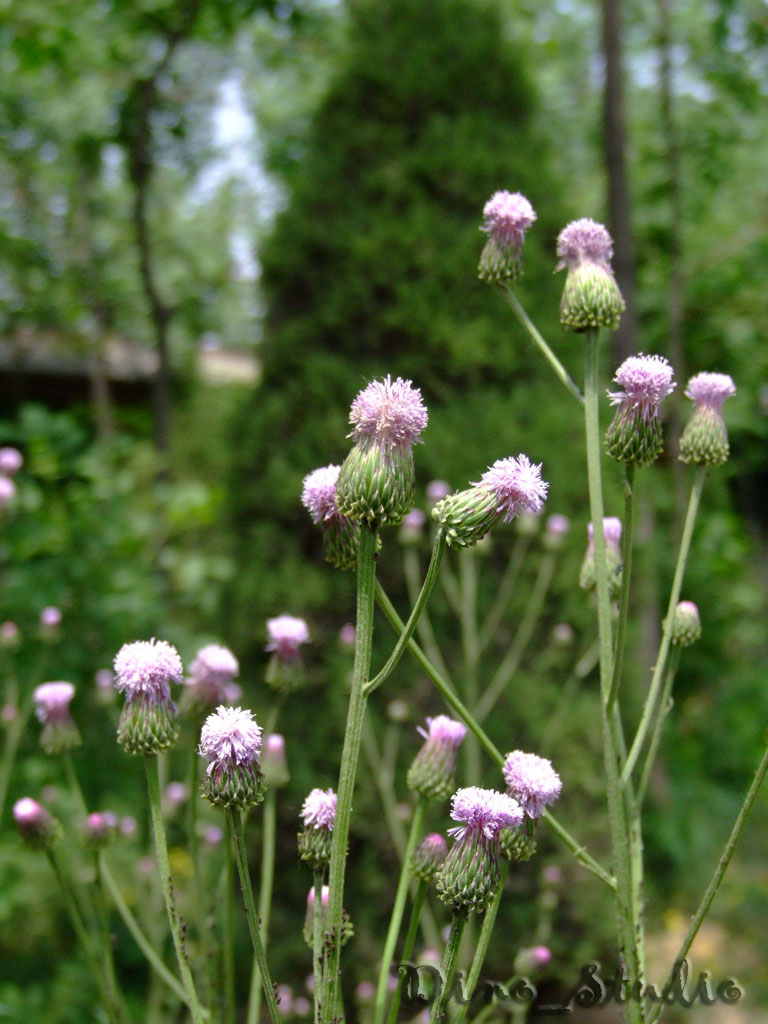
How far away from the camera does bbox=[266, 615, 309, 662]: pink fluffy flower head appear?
1.52 m

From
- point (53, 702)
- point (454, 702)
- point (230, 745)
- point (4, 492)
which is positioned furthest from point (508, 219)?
point (4, 492)

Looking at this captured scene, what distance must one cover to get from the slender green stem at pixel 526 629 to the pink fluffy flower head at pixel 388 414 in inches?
80.1

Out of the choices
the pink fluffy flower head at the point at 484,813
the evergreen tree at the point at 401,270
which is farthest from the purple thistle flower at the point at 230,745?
the evergreen tree at the point at 401,270

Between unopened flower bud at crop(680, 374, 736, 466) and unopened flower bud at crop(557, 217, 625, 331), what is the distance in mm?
204

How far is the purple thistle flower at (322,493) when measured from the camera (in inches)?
45.5

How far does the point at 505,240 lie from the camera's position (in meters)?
1.41

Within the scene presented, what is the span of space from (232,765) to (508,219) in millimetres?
864

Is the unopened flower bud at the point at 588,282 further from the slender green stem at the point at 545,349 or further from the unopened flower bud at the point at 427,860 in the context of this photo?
the unopened flower bud at the point at 427,860

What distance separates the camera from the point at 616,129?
5.08 meters

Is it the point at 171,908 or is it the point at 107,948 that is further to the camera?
the point at 107,948

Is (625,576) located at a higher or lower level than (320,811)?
higher

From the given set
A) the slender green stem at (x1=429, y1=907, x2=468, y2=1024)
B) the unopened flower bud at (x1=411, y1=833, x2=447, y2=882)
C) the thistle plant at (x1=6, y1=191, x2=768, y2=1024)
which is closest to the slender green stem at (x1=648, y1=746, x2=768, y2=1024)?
the thistle plant at (x1=6, y1=191, x2=768, y2=1024)

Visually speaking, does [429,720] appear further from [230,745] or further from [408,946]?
[230,745]

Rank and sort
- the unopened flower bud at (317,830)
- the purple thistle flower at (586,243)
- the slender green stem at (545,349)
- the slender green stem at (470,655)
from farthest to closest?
the slender green stem at (470,655)
the purple thistle flower at (586,243)
the slender green stem at (545,349)
the unopened flower bud at (317,830)
